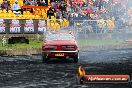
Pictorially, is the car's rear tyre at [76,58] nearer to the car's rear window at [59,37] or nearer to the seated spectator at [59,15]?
the car's rear window at [59,37]

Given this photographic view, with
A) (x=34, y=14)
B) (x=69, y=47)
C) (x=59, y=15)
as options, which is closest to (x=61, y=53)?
(x=69, y=47)

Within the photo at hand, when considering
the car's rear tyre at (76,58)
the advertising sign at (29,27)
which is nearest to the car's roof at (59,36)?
the car's rear tyre at (76,58)

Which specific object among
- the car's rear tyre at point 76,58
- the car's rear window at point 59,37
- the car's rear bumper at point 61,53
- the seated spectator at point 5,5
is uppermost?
the seated spectator at point 5,5

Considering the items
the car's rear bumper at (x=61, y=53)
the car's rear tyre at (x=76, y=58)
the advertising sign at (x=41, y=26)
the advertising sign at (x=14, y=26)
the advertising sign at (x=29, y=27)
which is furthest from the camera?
the advertising sign at (x=41, y=26)

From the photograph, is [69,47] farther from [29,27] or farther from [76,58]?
[29,27]

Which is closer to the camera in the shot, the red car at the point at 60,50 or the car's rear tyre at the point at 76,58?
the red car at the point at 60,50

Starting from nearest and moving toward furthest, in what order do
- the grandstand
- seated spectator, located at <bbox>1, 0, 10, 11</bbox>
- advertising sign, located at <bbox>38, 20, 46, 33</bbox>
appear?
advertising sign, located at <bbox>38, 20, 46, 33</bbox> → the grandstand → seated spectator, located at <bbox>1, 0, 10, 11</bbox>

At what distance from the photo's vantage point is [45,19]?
114ft

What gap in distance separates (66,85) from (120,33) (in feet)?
83.1

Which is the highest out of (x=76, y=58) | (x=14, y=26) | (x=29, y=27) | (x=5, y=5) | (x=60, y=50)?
(x=5, y=5)

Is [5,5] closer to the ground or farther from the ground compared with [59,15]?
farther from the ground

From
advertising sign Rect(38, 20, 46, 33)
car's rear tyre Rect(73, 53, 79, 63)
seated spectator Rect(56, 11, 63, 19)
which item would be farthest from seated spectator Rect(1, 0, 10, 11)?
car's rear tyre Rect(73, 53, 79, 63)

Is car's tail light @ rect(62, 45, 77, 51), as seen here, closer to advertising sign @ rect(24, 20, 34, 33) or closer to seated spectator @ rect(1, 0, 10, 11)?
advertising sign @ rect(24, 20, 34, 33)

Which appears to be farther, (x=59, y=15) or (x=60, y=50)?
(x=59, y=15)
